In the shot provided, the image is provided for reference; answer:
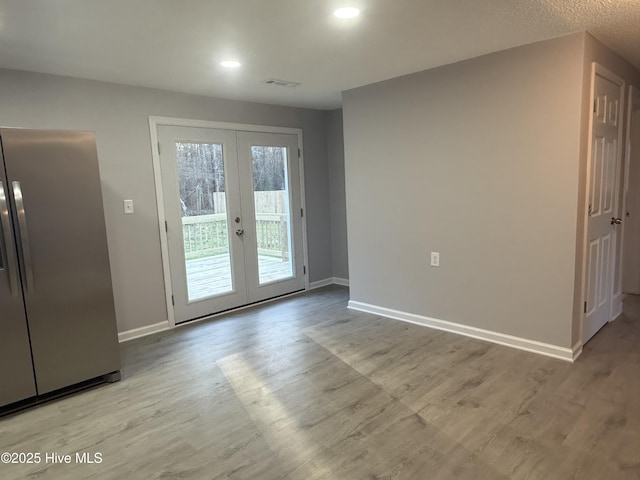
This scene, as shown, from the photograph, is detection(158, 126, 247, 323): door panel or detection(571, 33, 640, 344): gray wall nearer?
detection(571, 33, 640, 344): gray wall

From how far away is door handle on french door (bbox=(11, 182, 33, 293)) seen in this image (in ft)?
8.23

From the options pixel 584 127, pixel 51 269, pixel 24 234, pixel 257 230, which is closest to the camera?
pixel 24 234

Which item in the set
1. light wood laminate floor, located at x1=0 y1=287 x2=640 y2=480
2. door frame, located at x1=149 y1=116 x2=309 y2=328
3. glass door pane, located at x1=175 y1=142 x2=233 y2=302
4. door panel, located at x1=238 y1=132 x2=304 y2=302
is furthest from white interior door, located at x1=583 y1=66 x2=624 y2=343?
glass door pane, located at x1=175 y1=142 x2=233 y2=302

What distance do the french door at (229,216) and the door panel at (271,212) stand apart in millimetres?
11

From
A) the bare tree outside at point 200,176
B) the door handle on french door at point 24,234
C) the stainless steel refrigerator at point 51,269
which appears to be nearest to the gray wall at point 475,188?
the bare tree outside at point 200,176

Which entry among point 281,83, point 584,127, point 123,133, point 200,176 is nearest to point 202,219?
point 200,176

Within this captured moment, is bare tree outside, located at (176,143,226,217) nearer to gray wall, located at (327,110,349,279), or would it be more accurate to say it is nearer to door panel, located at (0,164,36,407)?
gray wall, located at (327,110,349,279)

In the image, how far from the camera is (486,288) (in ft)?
11.1

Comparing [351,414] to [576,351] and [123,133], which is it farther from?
[123,133]

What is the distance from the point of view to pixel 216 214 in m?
4.37

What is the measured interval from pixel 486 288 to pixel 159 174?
3048mm

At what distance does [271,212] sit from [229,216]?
60 centimetres

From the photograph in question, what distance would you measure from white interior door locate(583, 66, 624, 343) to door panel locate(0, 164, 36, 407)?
12.5 feet

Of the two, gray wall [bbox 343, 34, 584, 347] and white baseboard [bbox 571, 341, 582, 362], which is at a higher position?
gray wall [bbox 343, 34, 584, 347]
